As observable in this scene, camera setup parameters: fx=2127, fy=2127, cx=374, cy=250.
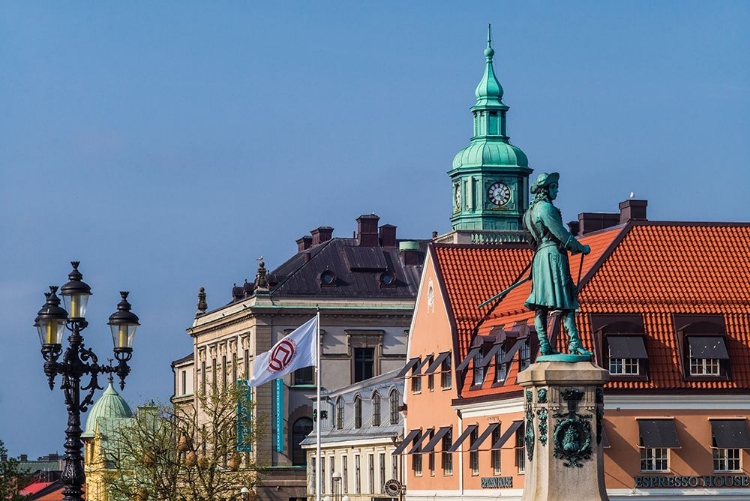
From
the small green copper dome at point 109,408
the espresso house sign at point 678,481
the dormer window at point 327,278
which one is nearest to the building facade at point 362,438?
the dormer window at point 327,278

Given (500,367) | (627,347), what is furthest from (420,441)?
(627,347)

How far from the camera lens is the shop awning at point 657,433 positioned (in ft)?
219

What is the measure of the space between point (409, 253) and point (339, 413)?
2742 centimetres

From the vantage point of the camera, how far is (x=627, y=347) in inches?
2643

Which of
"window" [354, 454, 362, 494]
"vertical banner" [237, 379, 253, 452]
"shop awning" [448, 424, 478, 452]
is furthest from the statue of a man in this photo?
"window" [354, 454, 362, 494]

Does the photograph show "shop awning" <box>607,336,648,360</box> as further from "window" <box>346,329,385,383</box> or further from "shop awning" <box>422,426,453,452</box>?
"window" <box>346,329,385,383</box>

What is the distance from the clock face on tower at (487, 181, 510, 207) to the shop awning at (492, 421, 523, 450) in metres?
59.7

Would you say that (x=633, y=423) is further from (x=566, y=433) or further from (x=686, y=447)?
(x=566, y=433)

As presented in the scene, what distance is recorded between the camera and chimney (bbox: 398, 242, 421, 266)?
132 meters

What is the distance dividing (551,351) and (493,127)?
9371cm

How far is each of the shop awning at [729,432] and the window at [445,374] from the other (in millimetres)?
13048

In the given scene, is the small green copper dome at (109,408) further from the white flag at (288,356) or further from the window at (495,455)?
the window at (495,455)

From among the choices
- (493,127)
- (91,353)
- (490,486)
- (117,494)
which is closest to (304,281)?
(493,127)

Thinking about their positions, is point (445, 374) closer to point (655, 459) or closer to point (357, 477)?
point (655, 459)
